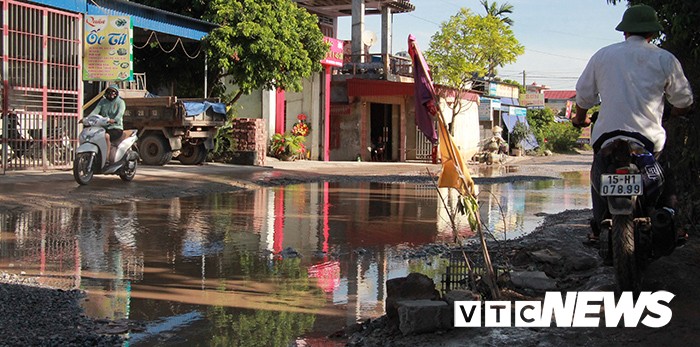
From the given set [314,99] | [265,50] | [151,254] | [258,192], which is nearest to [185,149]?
[265,50]

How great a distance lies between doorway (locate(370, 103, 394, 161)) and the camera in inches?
1364

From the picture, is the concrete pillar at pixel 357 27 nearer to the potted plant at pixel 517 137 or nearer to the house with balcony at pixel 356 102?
the house with balcony at pixel 356 102

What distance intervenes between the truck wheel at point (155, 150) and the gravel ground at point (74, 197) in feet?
6.21

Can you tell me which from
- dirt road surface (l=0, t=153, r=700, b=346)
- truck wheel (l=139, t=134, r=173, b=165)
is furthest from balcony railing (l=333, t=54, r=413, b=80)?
truck wheel (l=139, t=134, r=173, b=165)

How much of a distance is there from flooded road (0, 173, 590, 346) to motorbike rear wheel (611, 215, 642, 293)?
2.73 feet

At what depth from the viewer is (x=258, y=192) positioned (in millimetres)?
14805

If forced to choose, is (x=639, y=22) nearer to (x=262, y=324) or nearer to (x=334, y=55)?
(x=262, y=324)

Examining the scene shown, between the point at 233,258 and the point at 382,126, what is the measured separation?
28.1m

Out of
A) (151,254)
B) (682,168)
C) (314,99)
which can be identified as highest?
A: (314,99)

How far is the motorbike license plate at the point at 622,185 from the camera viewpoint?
15.2 feet

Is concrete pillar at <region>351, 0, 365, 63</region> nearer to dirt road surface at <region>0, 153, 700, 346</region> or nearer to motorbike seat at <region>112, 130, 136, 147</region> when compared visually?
dirt road surface at <region>0, 153, 700, 346</region>

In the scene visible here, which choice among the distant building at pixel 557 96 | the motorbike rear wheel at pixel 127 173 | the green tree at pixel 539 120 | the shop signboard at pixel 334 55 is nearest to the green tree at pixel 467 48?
the shop signboard at pixel 334 55

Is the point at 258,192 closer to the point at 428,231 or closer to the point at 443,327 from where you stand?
the point at 428,231

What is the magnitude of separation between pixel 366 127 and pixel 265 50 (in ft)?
36.5
